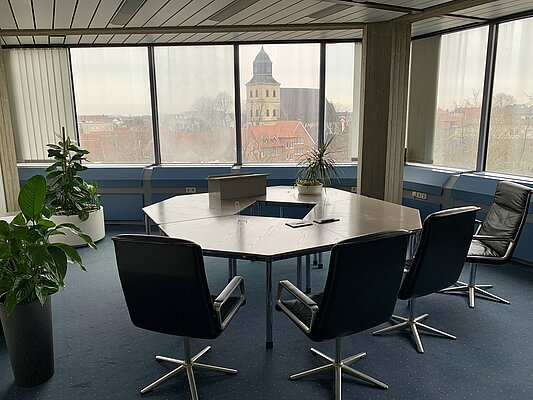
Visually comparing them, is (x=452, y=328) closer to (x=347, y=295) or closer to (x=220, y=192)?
(x=347, y=295)

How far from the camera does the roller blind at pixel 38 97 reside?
5777 millimetres

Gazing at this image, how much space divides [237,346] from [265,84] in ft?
13.0

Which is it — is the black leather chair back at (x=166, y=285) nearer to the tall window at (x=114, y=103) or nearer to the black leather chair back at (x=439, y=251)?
the black leather chair back at (x=439, y=251)

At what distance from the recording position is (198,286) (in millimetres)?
2061

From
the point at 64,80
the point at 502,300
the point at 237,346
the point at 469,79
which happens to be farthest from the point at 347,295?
the point at 64,80

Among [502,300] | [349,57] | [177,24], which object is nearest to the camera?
[502,300]

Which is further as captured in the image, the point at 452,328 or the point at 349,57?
the point at 349,57

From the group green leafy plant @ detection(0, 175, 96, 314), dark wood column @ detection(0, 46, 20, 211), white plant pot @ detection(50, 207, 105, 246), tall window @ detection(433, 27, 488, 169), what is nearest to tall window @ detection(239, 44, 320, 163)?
tall window @ detection(433, 27, 488, 169)

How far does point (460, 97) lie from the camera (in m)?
5.12

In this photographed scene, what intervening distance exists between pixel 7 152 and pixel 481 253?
556 centimetres

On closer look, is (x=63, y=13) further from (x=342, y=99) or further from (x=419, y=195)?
(x=419, y=195)

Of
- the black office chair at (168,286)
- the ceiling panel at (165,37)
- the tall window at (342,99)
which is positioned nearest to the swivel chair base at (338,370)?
the black office chair at (168,286)

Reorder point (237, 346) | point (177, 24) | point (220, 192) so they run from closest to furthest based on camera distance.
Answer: point (237, 346) → point (220, 192) → point (177, 24)

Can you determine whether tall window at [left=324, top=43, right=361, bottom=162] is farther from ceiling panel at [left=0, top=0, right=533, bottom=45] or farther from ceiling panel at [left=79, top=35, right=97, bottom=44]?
ceiling panel at [left=79, top=35, right=97, bottom=44]
